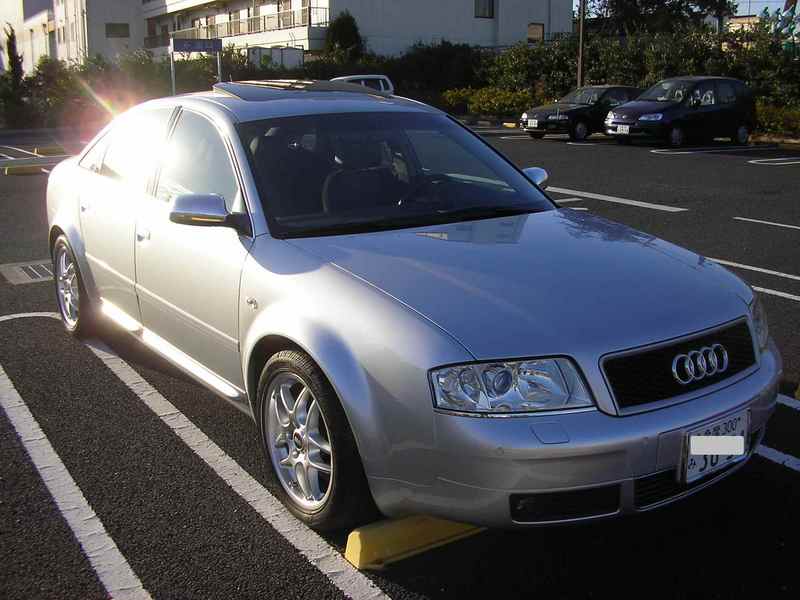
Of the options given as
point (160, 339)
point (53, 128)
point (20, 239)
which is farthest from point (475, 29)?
point (160, 339)

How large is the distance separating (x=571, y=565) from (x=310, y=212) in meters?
1.78

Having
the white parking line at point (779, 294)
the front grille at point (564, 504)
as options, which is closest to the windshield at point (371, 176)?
the front grille at point (564, 504)

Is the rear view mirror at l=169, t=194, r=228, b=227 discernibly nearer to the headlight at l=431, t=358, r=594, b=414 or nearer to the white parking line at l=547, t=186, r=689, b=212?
the headlight at l=431, t=358, r=594, b=414

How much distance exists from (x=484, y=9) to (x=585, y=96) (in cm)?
3123

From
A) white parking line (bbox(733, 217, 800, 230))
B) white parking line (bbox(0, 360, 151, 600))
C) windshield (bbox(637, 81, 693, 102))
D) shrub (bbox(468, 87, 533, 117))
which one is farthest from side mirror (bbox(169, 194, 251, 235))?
shrub (bbox(468, 87, 533, 117))

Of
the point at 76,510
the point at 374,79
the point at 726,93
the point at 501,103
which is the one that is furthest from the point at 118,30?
the point at 76,510

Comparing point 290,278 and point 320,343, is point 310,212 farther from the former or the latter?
point 320,343

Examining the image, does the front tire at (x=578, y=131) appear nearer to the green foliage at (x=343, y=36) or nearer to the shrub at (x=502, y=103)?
the shrub at (x=502, y=103)

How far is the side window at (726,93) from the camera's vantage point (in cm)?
2012

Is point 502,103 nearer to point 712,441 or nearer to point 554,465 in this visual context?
point 712,441

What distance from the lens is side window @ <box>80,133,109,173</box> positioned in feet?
17.2

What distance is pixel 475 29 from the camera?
51.3 m

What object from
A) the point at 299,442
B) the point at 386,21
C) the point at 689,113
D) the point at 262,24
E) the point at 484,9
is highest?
the point at 484,9

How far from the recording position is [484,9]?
169 feet
